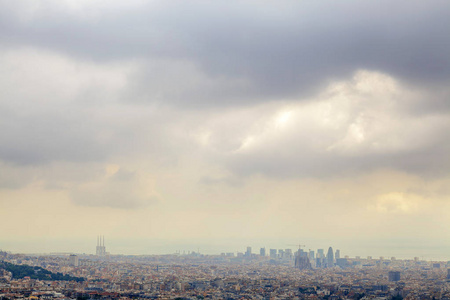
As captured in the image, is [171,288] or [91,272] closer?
[171,288]

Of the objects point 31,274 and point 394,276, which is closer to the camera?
point 31,274

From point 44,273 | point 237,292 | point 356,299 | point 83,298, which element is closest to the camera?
point 83,298

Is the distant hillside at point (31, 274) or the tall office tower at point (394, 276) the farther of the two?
the tall office tower at point (394, 276)

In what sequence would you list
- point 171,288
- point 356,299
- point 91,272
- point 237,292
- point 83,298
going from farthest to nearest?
point 91,272 < point 171,288 < point 237,292 < point 356,299 < point 83,298

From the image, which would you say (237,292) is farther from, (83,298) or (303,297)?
(83,298)

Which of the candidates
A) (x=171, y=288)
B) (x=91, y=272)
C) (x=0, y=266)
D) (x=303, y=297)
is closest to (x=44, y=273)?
(x=0, y=266)

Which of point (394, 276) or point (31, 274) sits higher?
point (31, 274)

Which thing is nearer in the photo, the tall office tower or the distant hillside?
the distant hillside

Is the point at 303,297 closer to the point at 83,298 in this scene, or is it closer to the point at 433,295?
the point at 433,295

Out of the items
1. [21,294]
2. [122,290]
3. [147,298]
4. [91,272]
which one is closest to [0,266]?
[91,272]
